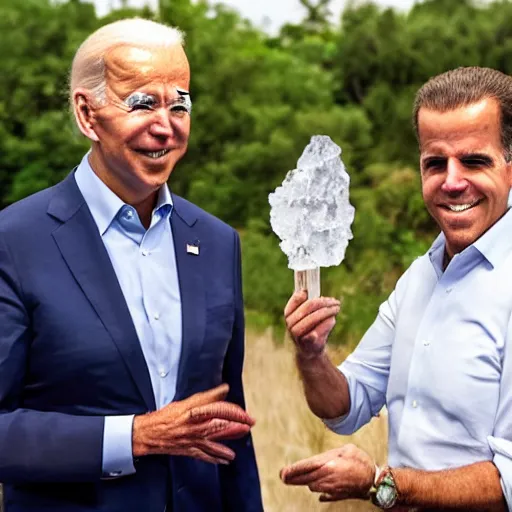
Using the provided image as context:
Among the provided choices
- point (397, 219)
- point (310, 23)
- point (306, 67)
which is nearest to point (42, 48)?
point (306, 67)

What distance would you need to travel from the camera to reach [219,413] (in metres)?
2.93

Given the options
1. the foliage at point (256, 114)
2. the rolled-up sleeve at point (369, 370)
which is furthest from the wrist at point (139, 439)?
the foliage at point (256, 114)

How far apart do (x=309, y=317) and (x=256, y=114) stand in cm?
1402

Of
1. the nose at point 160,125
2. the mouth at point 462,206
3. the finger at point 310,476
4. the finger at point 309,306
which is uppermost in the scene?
the nose at point 160,125

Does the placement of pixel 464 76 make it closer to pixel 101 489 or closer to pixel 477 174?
pixel 477 174

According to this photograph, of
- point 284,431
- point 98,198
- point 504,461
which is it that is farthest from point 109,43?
point 284,431

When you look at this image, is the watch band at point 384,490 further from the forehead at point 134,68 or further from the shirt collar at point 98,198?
the forehead at point 134,68

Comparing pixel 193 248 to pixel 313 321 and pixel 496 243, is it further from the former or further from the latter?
pixel 496 243

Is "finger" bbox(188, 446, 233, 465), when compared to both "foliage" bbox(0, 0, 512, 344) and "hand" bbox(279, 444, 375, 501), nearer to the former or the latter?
"hand" bbox(279, 444, 375, 501)

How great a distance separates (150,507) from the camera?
10.0 feet

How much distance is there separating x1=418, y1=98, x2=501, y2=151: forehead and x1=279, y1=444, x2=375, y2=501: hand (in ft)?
2.90

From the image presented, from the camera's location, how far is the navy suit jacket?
2.87m

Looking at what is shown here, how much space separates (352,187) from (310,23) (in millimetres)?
15683

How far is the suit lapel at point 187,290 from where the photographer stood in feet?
10.0
